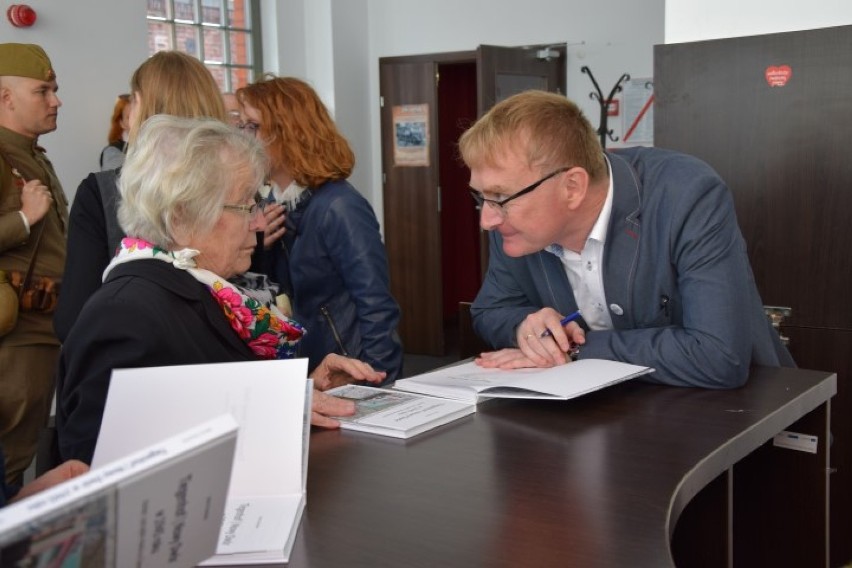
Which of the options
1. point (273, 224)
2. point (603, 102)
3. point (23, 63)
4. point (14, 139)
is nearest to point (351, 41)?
point (603, 102)

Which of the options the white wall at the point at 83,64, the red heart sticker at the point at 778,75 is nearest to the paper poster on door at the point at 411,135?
the white wall at the point at 83,64

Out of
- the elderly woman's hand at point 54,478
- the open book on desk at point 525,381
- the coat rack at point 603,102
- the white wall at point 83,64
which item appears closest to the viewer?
the elderly woman's hand at point 54,478

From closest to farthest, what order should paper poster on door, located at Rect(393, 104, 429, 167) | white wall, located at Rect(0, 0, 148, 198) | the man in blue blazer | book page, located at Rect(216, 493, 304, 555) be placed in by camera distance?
book page, located at Rect(216, 493, 304, 555) < the man in blue blazer < white wall, located at Rect(0, 0, 148, 198) < paper poster on door, located at Rect(393, 104, 429, 167)

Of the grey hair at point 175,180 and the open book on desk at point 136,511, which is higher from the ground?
the grey hair at point 175,180

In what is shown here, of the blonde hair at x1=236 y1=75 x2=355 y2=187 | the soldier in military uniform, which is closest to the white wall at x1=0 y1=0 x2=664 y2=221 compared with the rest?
the soldier in military uniform

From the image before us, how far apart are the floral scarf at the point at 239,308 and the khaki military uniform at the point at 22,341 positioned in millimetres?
1723

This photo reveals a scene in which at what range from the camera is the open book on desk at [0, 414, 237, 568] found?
0.77 m

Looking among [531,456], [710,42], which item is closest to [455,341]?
[710,42]

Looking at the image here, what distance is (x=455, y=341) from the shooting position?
8430 mm

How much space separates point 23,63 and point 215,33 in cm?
385

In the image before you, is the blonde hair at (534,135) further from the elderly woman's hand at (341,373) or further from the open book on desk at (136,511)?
the open book on desk at (136,511)

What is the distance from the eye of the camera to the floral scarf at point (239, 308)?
1.84 m

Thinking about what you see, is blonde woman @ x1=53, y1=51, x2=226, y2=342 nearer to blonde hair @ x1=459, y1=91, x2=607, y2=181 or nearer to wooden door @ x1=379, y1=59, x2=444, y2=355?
blonde hair @ x1=459, y1=91, x2=607, y2=181

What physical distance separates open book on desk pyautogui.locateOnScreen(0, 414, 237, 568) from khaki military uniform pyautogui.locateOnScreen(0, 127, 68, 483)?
2.70 m
